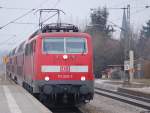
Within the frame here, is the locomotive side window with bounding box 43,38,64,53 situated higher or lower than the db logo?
higher

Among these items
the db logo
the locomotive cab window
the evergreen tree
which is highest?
the evergreen tree

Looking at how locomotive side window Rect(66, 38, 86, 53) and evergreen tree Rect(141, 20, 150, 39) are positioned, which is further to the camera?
evergreen tree Rect(141, 20, 150, 39)

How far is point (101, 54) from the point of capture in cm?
8100

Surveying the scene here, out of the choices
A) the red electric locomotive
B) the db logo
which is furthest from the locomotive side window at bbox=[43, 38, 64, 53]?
the db logo

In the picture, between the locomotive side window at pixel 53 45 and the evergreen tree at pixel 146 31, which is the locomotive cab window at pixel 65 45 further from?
the evergreen tree at pixel 146 31

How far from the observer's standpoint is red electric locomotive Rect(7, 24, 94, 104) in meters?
21.2

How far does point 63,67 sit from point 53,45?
3.57 feet

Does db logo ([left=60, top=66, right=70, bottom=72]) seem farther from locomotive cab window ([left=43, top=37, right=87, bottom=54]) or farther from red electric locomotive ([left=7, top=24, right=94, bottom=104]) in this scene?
locomotive cab window ([left=43, top=37, right=87, bottom=54])

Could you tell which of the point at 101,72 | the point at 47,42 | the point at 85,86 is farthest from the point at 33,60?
the point at 101,72

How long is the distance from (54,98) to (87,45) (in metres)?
2.66

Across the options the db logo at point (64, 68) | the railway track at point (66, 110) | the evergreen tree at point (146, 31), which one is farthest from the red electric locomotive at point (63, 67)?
the evergreen tree at point (146, 31)

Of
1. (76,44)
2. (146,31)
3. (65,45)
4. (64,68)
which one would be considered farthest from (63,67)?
(146,31)

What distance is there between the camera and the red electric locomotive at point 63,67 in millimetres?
21250

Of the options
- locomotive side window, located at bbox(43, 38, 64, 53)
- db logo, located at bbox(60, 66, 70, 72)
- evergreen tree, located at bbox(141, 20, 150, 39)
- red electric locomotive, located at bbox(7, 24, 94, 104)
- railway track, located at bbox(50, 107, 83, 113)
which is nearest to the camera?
red electric locomotive, located at bbox(7, 24, 94, 104)
